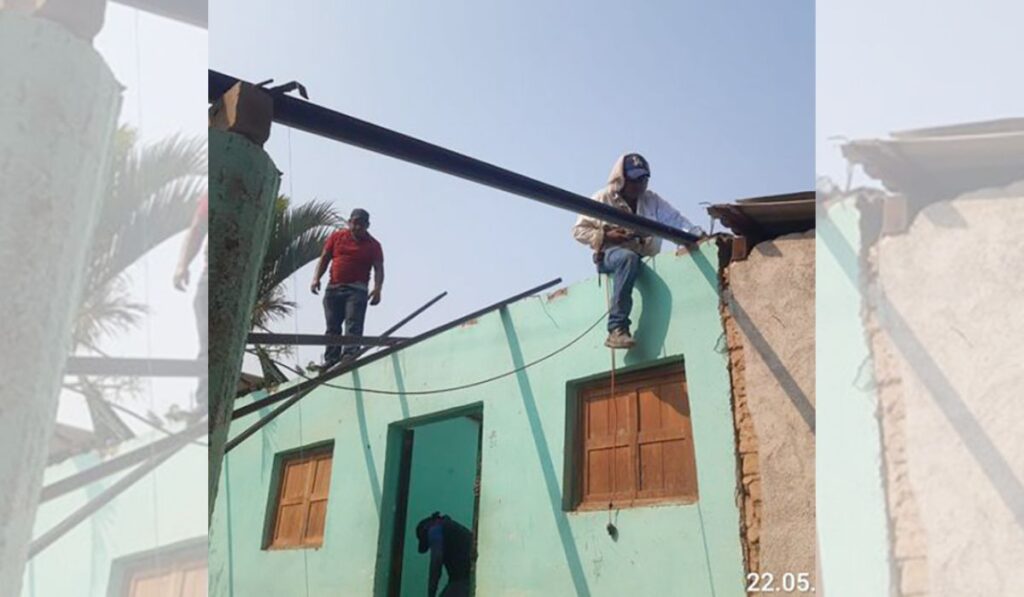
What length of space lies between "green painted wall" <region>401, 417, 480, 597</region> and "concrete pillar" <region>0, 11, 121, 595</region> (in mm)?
6849

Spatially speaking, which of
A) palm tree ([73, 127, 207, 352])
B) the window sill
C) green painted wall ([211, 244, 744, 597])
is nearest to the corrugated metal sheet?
green painted wall ([211, 244, 744, 597])

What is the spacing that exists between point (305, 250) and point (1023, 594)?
7935 mm

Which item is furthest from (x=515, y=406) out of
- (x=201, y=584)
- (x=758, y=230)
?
(x=201, y=584)

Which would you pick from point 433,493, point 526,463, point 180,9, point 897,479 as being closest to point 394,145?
point 180,9

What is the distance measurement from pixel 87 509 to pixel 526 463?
17.6 feet

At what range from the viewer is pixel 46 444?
72cm

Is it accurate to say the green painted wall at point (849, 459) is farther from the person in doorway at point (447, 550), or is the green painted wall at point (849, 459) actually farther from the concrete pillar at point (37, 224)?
the person in doorway at point (447, 550)

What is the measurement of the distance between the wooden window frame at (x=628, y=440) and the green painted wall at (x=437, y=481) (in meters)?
2.27

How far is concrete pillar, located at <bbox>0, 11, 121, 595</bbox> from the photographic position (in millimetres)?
690

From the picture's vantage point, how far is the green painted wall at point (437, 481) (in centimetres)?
753

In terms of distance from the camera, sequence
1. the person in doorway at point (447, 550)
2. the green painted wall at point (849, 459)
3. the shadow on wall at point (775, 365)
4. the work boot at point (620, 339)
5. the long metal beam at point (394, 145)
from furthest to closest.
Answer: the person in doorway at point (447, 550)
the work boot at point (620, 339)
the shadow on wall at point (775, 365)
the green painted wall at point (849, 459)
the long metal beam at point (394, 145)

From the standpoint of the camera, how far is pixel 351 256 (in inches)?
316

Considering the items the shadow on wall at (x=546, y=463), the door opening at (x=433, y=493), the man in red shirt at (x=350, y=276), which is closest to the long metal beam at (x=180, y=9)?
the shadow on wall at (x=546, y=463)

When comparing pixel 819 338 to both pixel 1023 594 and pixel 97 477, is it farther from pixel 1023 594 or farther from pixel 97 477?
pixel 97 477
